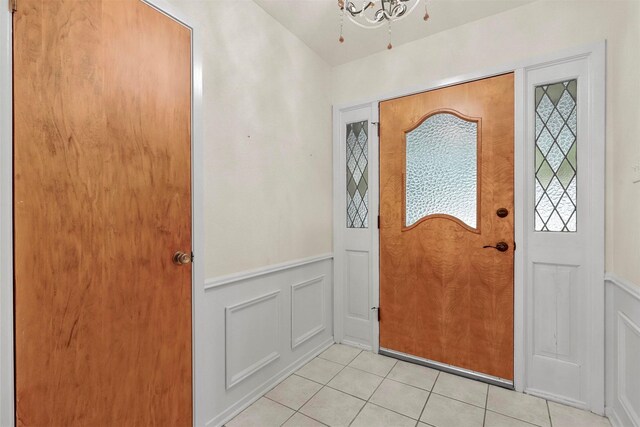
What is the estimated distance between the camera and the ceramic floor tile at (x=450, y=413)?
5.62 feet

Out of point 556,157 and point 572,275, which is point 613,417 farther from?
point 556,157

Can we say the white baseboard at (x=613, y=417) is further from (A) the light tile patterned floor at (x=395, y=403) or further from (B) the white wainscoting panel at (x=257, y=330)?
(B) the white wainscoting panel at (x=257, y=330)

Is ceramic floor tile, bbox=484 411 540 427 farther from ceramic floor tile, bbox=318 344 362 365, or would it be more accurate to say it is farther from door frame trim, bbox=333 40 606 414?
ceramic floor tile, bbox=318 344 362 365

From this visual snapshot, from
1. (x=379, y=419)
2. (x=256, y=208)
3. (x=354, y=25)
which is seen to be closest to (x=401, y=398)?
(x=379, y=419)

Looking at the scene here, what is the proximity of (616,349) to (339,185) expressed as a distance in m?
2.12

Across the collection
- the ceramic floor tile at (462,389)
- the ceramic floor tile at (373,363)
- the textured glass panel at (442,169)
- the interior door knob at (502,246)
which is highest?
the textured glass panel at (442,169)

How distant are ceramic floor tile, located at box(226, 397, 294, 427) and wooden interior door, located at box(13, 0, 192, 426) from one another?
32 cm

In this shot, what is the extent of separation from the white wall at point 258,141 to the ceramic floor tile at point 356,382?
957 mm

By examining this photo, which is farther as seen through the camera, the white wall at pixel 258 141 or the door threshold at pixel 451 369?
the door threshold at pixel 451 369

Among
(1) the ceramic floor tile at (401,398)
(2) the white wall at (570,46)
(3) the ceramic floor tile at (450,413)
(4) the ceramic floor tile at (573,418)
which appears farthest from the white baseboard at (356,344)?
(2) the white wall at (570,46)

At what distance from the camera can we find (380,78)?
2.58m

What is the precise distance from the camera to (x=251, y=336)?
6.45 feet

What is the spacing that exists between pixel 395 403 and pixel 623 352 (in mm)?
1283
